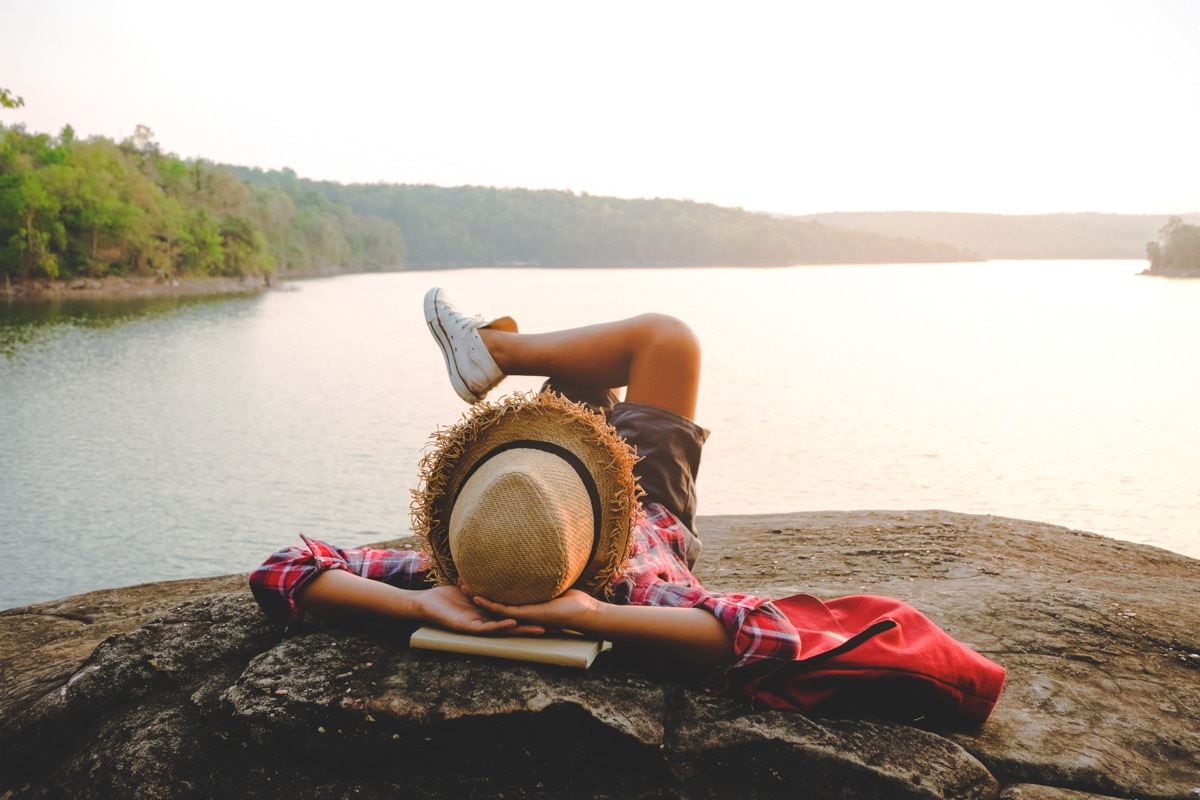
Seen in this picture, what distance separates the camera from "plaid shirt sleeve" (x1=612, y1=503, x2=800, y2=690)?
247 centimetres

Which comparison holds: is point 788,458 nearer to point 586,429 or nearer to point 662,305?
point 586,429

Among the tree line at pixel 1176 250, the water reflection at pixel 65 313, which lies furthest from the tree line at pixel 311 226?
the tree line at pixel 1176 250

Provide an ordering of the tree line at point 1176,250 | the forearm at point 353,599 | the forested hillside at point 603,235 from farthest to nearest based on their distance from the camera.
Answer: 1. the forested hillside at point 603,235
2. the tree line at point 1176,250
3. the forearm at point 353,599

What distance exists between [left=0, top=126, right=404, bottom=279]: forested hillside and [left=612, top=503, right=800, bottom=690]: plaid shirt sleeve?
50017 millimetres

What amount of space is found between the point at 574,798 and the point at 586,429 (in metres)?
0.93

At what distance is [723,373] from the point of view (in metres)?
25.0

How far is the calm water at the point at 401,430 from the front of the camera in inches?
396

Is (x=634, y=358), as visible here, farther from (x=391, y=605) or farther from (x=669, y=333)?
(x=391, y=605)

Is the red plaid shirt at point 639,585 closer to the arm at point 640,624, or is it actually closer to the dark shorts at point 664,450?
the arm at point 640,624

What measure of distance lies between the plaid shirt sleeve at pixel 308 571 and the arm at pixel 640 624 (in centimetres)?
57

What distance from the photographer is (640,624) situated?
2475mm

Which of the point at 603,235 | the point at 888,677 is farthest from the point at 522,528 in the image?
the point at 603,235

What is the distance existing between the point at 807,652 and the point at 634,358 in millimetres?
1313

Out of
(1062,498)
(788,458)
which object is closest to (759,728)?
(1062,498)
